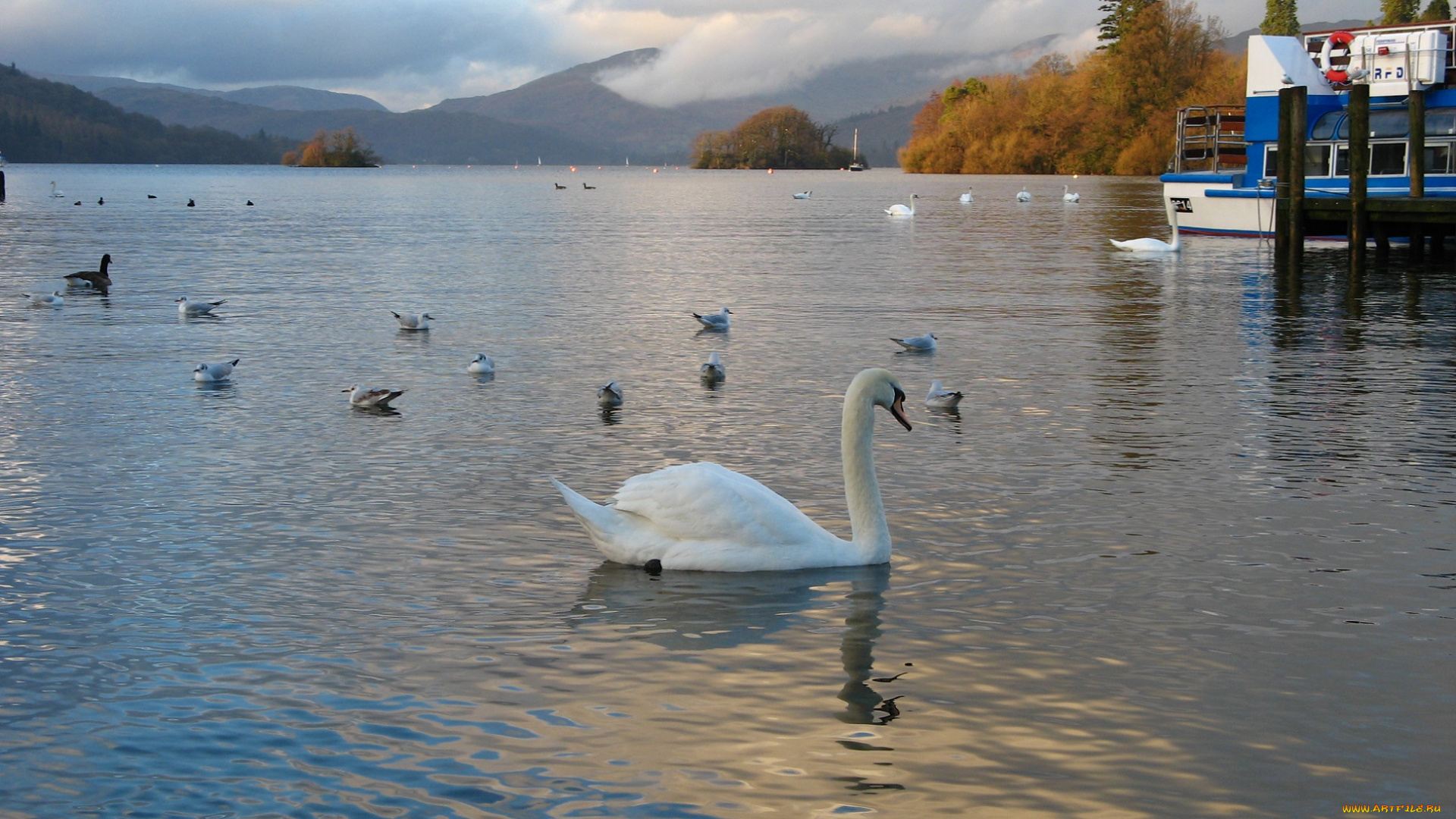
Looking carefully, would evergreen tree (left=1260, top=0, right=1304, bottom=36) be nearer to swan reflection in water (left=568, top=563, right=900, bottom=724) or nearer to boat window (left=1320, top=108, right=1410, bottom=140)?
boat window (left=1320, top=108, right=1410, bottom=140)

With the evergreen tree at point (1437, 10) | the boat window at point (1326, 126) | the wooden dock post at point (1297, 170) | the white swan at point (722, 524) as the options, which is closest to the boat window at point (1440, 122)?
the boat window at point (1326, 126)

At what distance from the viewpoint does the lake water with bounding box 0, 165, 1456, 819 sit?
574 cm

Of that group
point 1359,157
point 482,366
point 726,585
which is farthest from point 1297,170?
point 726,585

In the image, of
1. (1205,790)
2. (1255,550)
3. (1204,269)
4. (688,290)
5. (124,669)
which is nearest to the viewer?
(1205,790)

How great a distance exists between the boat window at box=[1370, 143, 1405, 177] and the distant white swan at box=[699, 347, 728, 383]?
26059mm

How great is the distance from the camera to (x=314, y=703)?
6.41 meters

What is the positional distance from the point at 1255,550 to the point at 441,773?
5.56 m

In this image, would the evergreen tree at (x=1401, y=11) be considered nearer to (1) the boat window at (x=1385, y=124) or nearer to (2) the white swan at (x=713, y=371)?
(1) the boat window at (x=1385, y=124)

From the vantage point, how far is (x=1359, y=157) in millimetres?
29609

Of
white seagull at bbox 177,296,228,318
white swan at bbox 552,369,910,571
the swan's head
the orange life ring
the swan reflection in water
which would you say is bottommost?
the swan reflection in water

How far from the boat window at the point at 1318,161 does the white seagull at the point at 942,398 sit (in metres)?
26.2

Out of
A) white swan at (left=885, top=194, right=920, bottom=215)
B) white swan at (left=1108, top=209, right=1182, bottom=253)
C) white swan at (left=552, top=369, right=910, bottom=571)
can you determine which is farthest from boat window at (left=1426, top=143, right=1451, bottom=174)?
white swan at (left=552, top=369, right=910, bottom=571)

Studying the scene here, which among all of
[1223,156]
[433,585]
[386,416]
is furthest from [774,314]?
[1223,156]

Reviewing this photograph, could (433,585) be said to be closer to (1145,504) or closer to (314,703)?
(314,703)
